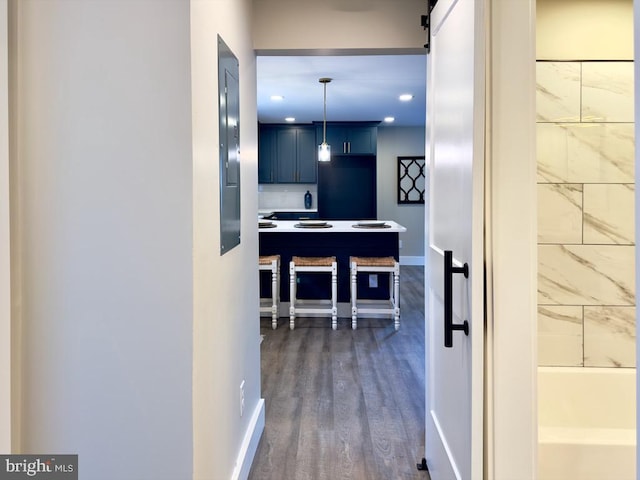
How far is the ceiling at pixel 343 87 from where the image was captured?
182 inches

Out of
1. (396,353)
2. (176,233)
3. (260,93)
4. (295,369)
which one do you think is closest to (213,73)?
(176,233)

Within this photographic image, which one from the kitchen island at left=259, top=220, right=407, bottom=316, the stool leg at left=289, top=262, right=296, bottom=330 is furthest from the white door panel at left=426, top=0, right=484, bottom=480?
the kitchen island at left=259, top=220, right=407, bottom=316

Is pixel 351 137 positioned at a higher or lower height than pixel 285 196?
higher

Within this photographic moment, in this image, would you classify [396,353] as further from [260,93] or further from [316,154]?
[316,154]

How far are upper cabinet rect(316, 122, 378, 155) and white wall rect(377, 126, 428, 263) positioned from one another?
83cm

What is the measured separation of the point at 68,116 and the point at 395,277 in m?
3.74

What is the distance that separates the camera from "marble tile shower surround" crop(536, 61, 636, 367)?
195 cm

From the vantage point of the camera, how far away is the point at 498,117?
1.40 meters

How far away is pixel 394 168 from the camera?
857 centimetres

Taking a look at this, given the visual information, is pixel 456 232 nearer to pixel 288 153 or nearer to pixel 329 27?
pixel 329 27

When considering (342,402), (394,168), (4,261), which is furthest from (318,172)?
(4,261)

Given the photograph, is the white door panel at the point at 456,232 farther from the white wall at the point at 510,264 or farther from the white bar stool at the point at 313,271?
the white bar stool at the point at 313,271

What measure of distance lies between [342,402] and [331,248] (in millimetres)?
2411

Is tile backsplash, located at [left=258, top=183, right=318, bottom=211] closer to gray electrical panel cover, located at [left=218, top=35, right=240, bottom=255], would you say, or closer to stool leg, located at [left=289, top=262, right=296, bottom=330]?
stool leg, located at [left=289, top=262, right=296, bottom=330]
